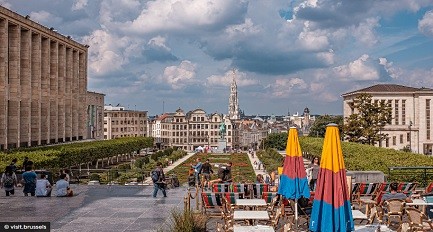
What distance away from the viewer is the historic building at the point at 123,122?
6235 inches

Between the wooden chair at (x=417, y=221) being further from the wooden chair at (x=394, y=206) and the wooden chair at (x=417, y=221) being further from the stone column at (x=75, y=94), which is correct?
the stone column at (x=75, y=94)

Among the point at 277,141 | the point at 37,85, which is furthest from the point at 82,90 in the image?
the point at 277,141

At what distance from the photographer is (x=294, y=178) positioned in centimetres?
1338

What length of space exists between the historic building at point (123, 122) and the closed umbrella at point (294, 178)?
484ft

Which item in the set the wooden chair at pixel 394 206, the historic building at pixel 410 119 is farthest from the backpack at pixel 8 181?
the historic building at pixel 410 119

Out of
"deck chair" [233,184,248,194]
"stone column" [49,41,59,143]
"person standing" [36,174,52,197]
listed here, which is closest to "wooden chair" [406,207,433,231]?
"deck chair" [233,184,248,194]

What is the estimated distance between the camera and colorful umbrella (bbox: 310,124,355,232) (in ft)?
31.1

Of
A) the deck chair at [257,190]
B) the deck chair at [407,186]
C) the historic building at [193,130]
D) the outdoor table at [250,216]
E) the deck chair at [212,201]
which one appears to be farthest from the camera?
the historic building at [193,130]

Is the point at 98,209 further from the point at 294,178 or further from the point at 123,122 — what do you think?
the point at 123,122

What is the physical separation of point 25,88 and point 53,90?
10.9 metres

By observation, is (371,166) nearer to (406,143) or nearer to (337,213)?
(337,213)

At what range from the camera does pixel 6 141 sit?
51.7 meters

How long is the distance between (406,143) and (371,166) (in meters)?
65.7

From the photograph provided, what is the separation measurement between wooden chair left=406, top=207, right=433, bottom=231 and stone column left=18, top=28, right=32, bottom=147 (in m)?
51.6
